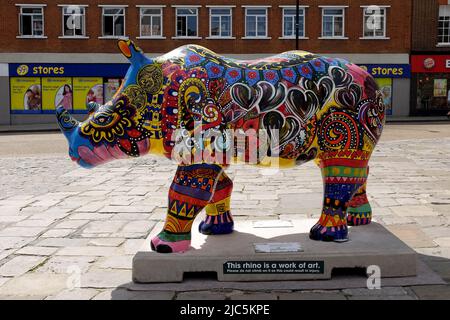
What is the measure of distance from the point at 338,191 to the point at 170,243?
1.47 metres

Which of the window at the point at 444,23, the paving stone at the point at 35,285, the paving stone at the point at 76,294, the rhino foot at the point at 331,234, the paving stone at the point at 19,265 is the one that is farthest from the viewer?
the window at the point at 444,23

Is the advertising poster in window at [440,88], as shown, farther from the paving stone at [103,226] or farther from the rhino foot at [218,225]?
the rhino foot at [218,225]

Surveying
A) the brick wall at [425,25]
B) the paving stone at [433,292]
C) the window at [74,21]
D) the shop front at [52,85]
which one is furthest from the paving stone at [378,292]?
the brick wall at [425,25]

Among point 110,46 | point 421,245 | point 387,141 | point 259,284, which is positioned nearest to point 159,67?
point 259,284

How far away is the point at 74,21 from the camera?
27312 millimetres

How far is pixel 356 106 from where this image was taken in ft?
16.0

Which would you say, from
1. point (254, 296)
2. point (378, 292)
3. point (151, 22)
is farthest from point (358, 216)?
point (151, 22)

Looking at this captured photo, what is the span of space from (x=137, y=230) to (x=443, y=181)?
225 inches

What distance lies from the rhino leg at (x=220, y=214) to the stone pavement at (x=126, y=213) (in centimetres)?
82

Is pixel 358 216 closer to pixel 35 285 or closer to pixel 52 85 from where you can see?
pixel 35 285

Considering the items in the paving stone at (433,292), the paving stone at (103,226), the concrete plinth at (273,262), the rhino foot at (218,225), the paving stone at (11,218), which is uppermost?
the rhino foot at (218,225)

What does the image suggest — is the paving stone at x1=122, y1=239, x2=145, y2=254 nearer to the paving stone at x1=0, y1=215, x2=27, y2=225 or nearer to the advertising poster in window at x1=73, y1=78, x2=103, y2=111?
the paving stone at x1=0, y1=215, x2=27, y2=225

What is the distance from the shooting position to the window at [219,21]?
90.7 ft

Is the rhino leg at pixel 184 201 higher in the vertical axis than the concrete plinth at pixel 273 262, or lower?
higher
